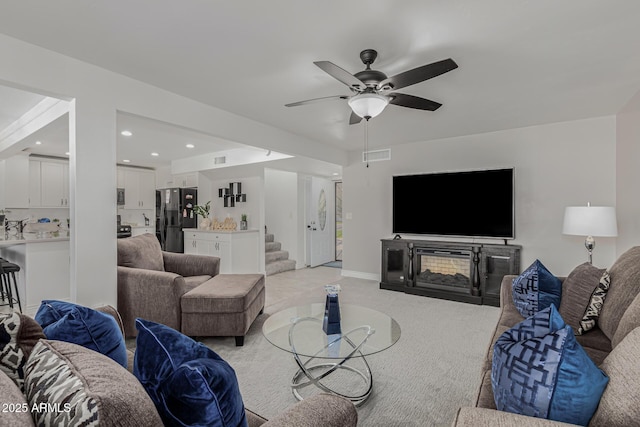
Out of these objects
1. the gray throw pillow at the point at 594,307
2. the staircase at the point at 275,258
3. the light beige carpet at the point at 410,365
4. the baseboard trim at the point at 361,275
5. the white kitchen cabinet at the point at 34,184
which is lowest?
the light beige carpet at the point at 410,365

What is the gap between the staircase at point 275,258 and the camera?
650cm

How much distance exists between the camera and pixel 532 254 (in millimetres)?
4348

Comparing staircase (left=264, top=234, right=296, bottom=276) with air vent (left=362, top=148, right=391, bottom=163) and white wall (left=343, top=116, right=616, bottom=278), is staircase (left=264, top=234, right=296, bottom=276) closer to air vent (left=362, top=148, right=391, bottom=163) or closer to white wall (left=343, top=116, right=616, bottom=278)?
air vent (left=362, top=148, right=391, bottom=163)

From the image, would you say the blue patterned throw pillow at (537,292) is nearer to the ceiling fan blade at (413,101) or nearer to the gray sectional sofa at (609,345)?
the gray sectional sofa at (609,345)

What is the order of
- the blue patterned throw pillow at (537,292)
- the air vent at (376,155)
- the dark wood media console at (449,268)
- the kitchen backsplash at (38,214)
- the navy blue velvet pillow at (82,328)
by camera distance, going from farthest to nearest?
1. the kitchen backsplash at (38,214)
2. the air vent at (376,155)
3. the dark wood media console at (449,268)
4. the blue patterned throw pillow at (537,292)
5. the navy blue velvet pillow at (82,328)

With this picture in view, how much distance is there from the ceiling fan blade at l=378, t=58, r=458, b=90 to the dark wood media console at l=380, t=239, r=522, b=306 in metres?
2.99

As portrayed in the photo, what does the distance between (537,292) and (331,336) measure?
1.45 meters

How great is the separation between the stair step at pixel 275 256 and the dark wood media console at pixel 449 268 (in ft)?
8.13

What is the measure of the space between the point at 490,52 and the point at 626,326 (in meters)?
1.89

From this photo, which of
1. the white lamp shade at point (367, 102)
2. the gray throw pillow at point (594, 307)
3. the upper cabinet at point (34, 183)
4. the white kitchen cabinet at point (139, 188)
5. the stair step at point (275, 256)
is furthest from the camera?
the white kitchen cabinet at point (139, 188)

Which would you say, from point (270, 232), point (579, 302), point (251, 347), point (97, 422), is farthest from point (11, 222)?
point (579, 302)

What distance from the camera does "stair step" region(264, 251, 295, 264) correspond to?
21.7ft

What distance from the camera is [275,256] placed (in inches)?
267

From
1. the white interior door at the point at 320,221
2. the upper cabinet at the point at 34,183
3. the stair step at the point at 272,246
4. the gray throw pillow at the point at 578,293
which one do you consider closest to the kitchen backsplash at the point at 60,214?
the upper cabinet at the point at 34,183
